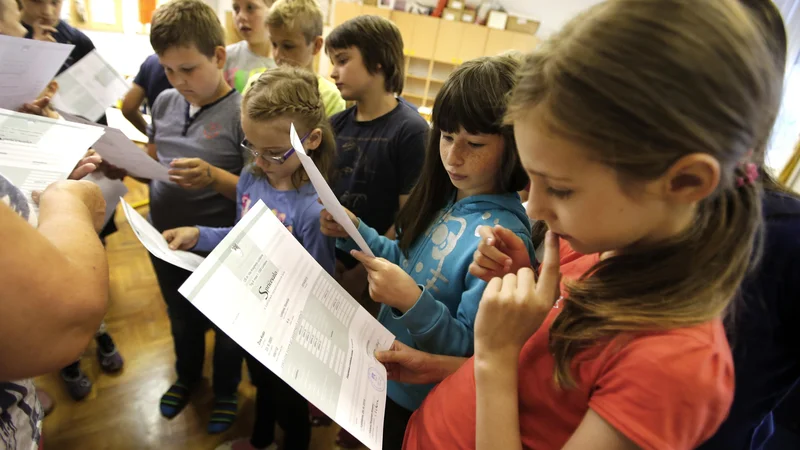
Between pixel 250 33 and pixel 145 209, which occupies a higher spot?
pixel 250 33

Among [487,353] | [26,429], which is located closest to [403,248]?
[487,353]

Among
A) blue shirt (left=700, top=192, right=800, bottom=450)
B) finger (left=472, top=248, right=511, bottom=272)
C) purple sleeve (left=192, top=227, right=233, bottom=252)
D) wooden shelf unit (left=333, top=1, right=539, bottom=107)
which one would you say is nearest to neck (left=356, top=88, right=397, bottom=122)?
purple sleeve (left=192, top=227, right=233, bottom=252)

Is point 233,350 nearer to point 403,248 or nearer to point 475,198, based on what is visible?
point 403,248

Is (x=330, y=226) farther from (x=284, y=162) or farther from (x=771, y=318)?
(x=771, y=318)

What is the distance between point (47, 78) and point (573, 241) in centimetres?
151

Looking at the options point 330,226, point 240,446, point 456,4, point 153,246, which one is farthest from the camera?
point 456,4

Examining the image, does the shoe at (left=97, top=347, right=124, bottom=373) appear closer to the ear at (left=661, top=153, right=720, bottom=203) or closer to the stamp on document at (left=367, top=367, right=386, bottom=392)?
the stamp on document at (left=367, top=367, right=386, bottom=392)

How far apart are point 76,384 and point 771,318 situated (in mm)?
2264

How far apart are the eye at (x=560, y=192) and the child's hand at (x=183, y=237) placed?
1008 mm

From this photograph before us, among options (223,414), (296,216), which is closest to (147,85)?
(296,216)

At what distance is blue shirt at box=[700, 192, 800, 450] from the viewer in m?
0.76

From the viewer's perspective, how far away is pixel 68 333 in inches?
20.4

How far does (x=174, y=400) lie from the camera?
1.65 m

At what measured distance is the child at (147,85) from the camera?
5.81 feet
